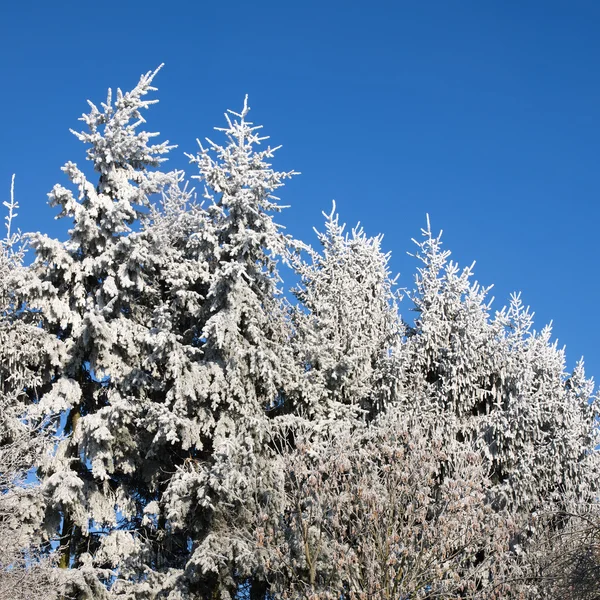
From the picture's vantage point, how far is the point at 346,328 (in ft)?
83.0

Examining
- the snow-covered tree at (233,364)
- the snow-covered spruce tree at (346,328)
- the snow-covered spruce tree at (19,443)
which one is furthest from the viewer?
the snow-covered spruce tree at (346,328)

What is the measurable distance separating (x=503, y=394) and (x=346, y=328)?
15.7 feet

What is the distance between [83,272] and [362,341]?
853 cm

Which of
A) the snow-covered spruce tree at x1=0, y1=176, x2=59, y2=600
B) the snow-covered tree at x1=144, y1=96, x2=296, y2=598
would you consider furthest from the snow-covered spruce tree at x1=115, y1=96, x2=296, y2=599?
the snow-covered spruce tree at x1=0, y1=176, x2=59, y2=600

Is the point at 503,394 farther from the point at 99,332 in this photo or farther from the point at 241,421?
the point at 99,332

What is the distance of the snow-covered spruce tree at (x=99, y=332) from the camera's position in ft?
65.1

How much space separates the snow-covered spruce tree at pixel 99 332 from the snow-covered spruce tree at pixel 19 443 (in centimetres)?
49

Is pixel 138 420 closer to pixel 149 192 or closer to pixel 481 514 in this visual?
pixel 149 192

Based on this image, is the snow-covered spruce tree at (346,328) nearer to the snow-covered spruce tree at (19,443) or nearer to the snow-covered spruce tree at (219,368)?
the snow-covered spruce tree at (219,368)

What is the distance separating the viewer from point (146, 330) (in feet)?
70.4

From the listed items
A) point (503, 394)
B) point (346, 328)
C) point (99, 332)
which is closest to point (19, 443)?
point (99, 332)

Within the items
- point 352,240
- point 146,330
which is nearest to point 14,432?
point 146,330

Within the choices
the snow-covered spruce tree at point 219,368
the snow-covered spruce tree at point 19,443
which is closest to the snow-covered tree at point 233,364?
the snow-covered spruce tree at point 219,368

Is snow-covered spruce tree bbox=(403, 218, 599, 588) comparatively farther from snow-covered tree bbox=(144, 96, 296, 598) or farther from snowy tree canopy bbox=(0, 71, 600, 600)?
snow-covered tree bbox=(144, 96, 296, 598)
